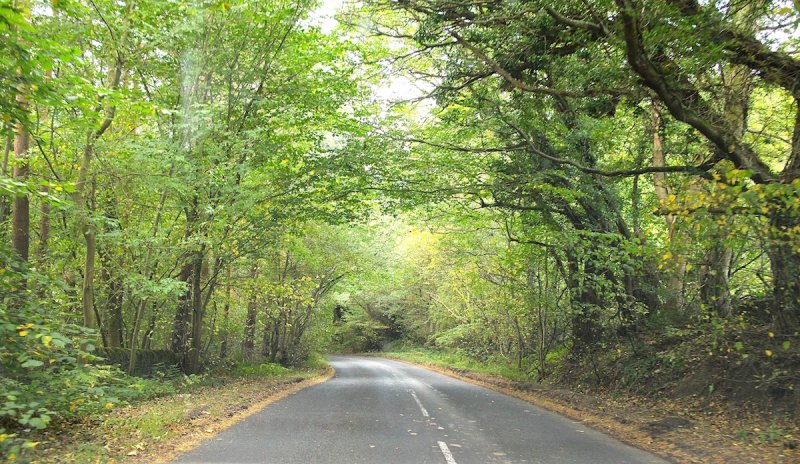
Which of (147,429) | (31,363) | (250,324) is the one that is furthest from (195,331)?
(31,363)

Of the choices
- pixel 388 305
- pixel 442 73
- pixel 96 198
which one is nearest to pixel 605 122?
pixel 442 73

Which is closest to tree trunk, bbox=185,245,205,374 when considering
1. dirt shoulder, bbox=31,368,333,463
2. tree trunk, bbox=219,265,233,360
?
tree trunk, bbox=219,265,233,360

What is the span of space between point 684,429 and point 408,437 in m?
4.90

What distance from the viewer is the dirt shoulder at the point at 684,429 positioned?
7.21m

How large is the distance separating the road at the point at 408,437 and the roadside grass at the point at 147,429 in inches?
18.4

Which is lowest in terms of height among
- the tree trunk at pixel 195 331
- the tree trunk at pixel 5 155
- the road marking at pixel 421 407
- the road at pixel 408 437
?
the road marking at pixel 421 407

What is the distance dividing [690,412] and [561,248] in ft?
20.0

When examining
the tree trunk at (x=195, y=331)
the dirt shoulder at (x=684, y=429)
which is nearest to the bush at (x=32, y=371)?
the tree trunk at (x=195, y=331)

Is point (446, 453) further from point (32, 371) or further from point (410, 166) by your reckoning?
point (410, 166)

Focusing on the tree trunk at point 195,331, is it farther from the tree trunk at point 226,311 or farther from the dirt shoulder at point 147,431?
the dirt shoulder at point 147,431

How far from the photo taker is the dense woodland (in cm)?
725

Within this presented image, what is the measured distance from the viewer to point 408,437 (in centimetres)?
815

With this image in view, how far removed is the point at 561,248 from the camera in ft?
50.8

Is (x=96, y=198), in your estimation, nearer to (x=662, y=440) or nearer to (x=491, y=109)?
(x=491, y=109)
